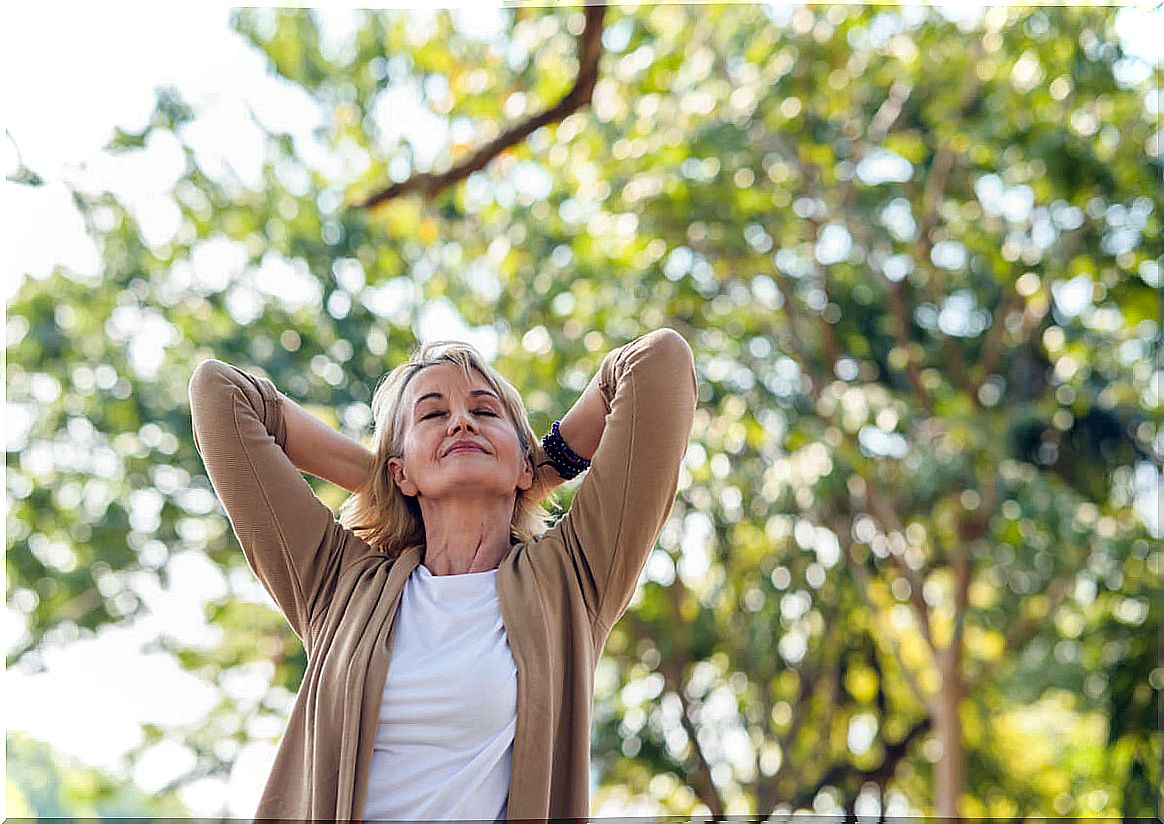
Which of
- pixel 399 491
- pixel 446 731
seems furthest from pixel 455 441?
pixel 446 731

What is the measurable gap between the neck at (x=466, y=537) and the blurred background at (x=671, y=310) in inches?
105

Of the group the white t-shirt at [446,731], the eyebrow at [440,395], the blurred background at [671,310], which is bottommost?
the blurred background at [671,310]

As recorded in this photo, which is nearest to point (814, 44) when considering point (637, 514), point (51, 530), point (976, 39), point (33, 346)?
point (976, 39)

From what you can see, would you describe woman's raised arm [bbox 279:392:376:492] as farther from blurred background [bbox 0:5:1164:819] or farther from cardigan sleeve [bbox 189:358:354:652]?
blurred background [bbox 0:5:1164:819]

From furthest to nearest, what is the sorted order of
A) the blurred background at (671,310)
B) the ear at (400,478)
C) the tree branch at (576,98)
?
1. the blurred background at (671,310)
2. the tree branch at (576,98)
3. the ear at (400,478)

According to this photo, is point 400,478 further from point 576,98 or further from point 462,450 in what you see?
point 576,98

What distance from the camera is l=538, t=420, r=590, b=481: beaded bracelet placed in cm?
151

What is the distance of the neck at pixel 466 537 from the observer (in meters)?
1.45

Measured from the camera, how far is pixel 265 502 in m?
1.43

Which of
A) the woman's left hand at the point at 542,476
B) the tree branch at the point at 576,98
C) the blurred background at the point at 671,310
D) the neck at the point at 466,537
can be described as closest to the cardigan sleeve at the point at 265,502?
the neck at the point at 466,537

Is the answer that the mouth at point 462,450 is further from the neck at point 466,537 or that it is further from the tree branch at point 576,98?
the tree branch at point 576,98

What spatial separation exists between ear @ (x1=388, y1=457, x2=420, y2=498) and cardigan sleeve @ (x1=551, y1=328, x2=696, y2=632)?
0.18 meters

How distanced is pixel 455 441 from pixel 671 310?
320 cm

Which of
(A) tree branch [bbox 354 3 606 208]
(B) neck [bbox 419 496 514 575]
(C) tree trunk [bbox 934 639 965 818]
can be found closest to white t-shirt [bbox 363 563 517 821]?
(B) neck [bbox 419 496 514 575]
